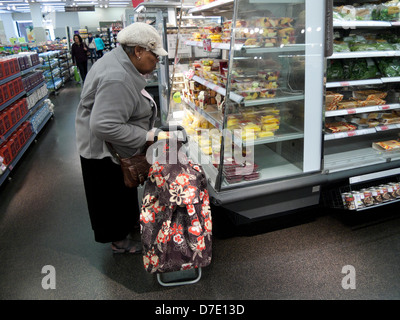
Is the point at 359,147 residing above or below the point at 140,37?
below

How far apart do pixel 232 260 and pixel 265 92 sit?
4.41 feet

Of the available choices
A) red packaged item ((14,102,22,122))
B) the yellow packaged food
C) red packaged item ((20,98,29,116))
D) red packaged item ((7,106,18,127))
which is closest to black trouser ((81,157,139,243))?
the yellow packaged food

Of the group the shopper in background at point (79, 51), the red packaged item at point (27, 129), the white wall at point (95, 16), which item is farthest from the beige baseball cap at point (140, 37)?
the white wall at point (95, 16)

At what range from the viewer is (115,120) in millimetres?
1780

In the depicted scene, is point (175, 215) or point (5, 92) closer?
point (175, 215)

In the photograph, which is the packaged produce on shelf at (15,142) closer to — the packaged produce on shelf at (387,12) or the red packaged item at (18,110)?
the red packaged item at (18,110)

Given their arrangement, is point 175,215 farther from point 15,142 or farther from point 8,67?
point 8,67

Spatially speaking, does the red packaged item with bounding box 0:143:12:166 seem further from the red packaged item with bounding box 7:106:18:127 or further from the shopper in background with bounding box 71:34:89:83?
the shopper in background with bounding box 71:34:89:83

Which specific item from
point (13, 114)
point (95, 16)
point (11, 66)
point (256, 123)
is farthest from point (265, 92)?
point (95, 16)

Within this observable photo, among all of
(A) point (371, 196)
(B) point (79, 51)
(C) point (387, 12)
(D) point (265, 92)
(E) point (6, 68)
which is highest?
(B) point (79, 51)

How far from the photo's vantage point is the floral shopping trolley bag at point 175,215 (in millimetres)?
1800

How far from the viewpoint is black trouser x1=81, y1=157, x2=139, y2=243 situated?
2146mm

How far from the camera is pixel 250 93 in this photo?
2.30m

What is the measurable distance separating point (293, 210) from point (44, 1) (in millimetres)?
23109
